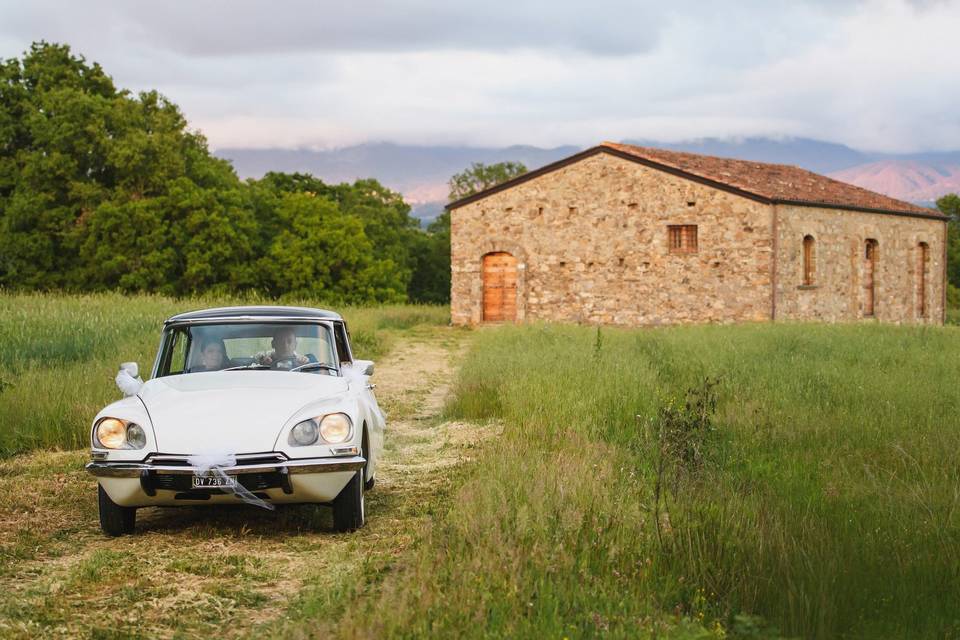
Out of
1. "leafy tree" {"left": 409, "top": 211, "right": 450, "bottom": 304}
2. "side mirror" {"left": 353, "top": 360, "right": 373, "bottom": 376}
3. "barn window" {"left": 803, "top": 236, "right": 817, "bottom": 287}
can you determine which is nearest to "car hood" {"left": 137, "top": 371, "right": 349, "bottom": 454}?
"side mirror" {"left": 353, "top": 360, "right": 373, "bottom": 376}

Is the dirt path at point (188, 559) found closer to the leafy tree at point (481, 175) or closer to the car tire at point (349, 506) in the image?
the car tire at point (349, 506)

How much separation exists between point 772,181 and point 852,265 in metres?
4.40

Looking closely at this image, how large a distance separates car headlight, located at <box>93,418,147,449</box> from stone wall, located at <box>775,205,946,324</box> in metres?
28.8

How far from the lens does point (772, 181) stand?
3628cm

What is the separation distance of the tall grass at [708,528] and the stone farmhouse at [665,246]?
2208cm

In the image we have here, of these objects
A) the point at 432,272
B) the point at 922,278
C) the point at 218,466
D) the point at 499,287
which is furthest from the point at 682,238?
the point at 432,272

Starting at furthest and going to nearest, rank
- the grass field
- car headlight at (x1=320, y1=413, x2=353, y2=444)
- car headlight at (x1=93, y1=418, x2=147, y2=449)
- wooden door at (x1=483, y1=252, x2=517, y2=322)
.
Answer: wooden door at (x1=483, y1=252, x2=517, y2=322), car headlight at (x1=320, y1=413, x2=353, y2=444), car headlight at (x1=93, y1=418, x2=147, y2=449), the grass field

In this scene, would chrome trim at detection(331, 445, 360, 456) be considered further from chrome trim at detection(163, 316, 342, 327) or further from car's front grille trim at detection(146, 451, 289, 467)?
chrome trim at detection(163, 316, 342, 327)

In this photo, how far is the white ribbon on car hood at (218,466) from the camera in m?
6.48

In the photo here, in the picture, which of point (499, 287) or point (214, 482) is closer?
point (214, 482)

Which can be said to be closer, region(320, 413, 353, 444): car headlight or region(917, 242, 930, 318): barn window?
region(320, 413, 353, 444): car headlight

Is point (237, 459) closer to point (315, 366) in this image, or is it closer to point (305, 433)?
point (305, 433)

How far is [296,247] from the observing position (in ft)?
167

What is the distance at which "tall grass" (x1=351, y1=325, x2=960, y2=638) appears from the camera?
4559 millimetres
